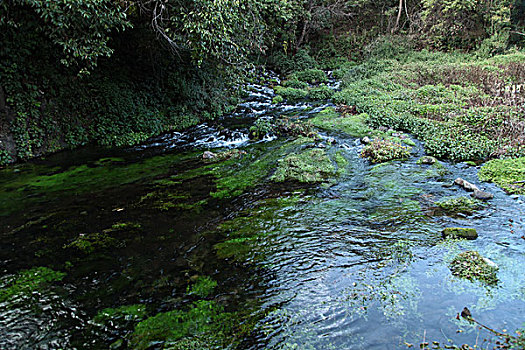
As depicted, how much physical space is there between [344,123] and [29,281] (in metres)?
11.2

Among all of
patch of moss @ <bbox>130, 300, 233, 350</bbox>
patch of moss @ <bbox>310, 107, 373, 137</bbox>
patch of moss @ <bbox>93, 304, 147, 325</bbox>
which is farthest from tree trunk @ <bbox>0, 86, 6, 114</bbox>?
patch of moss @ <bbox>310, 107, 373, 137</bbox>

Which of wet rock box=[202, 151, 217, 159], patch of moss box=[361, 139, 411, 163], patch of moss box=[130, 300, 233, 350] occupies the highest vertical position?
wet rock box=[202, 151, 217, 159]

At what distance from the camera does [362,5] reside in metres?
30.2

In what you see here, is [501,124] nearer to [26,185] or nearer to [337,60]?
[26,185]

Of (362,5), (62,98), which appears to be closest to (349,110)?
(62,98)

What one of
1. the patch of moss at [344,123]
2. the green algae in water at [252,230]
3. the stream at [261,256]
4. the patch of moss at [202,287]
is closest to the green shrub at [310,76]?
the patch of moss at [344,123]

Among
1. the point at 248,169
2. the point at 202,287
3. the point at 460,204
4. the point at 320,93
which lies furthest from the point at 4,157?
the point at 320,93

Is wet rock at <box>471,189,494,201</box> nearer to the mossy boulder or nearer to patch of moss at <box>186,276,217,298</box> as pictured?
the mossy boulder

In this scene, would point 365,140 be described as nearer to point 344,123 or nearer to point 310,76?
point 344,123

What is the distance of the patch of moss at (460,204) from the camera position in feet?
18.3

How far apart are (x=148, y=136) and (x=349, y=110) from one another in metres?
9.14

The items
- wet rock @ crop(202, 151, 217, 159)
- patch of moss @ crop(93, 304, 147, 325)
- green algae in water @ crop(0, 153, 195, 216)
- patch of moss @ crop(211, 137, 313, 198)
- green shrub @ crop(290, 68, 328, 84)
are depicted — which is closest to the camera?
patch of moss @ crop(93, 304, 147, 325)

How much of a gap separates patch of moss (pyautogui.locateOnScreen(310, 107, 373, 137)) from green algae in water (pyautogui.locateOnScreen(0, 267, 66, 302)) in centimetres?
967

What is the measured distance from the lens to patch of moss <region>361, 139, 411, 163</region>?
8531 mm
